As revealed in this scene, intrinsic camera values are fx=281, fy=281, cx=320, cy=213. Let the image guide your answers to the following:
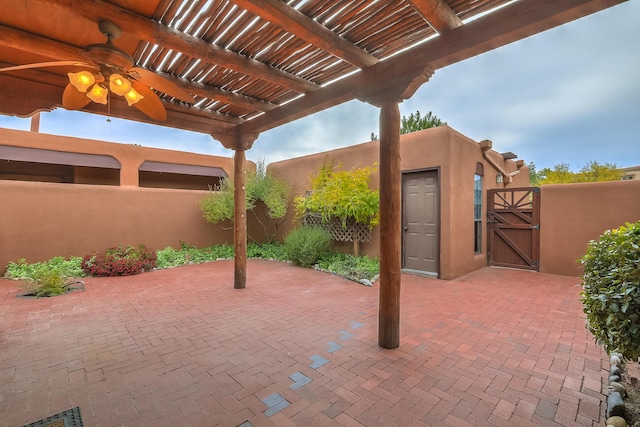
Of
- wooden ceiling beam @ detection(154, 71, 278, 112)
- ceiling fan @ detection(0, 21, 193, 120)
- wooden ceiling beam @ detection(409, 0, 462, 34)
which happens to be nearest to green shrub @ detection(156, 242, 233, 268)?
wooden ceiling beam @ detection(154, 71, 278, 112)

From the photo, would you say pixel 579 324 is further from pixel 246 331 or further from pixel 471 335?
pixel 246 331

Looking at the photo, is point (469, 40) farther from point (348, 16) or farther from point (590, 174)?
point (590, 174)

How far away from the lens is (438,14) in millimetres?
2102

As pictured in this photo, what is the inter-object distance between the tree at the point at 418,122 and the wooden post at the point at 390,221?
12.4 m

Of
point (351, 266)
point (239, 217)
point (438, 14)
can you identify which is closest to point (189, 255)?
point (239, 217)

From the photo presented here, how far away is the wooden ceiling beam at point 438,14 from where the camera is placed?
2018 mm

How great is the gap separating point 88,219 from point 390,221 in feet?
28.2

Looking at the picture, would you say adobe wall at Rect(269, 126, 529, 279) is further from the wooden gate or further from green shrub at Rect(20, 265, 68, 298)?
green shrub at Rect(20, 265, 68, 298)

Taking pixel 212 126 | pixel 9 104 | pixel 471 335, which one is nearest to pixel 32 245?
pixel 9 104

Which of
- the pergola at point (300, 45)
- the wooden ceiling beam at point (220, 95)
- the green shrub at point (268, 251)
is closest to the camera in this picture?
the pergola at point (300, 45)

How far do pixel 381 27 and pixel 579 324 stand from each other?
167 inches

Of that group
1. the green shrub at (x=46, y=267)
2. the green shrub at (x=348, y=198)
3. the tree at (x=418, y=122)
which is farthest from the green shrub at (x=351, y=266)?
the tree at (x=418, y=122)

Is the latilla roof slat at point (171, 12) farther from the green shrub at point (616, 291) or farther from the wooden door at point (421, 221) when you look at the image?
the wooden door at point (421, 221)

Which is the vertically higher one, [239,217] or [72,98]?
[72,98]
